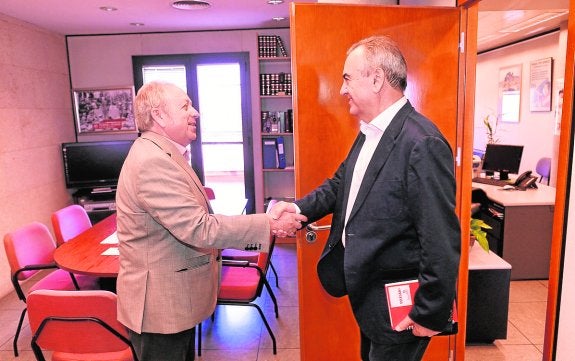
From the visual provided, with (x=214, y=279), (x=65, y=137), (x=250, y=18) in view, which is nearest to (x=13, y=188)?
(x=65, y=137)

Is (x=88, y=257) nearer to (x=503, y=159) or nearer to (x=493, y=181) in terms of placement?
(x=493, y=181)

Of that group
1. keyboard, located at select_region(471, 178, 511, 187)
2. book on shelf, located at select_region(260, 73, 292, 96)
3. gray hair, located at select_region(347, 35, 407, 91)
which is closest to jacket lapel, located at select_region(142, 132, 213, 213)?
gray hair, located at select_region(347, 35, 407, 91)

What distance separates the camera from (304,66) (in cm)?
211

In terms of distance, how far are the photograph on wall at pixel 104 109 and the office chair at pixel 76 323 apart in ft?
13.7

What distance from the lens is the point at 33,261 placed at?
292cm

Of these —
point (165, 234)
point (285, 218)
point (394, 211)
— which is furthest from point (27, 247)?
point (394, 211)

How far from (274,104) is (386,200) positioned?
438cm

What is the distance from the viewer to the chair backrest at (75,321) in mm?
1814

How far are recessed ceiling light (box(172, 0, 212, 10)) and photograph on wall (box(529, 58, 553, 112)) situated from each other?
208 inches

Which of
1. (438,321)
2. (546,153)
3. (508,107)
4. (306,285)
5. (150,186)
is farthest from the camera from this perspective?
(508,107)

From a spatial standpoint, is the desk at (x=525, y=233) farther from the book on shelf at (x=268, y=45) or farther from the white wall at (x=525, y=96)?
the book on shelf at (x=268, y=45)

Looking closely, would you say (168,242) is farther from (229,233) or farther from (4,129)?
(4,129)

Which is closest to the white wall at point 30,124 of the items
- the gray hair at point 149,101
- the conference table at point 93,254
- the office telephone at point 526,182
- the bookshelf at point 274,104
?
the conference table at point 93,254

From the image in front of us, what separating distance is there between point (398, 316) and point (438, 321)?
0.45 feet
